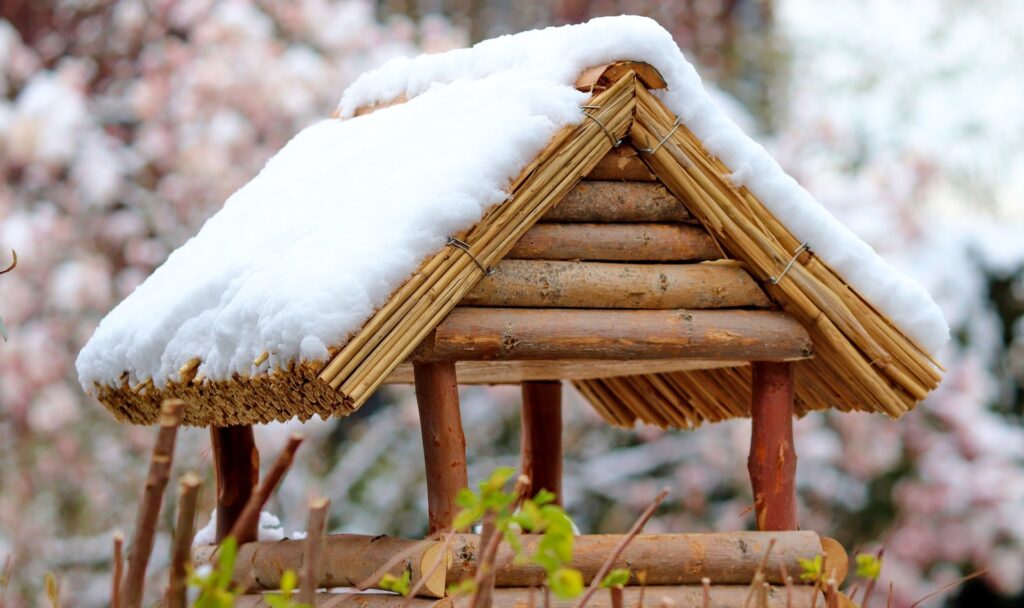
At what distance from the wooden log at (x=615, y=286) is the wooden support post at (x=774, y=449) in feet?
0.58

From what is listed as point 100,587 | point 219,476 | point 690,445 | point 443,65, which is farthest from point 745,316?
point 100,587

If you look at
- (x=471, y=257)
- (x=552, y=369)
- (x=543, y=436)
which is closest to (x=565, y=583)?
(x=471, y=257)

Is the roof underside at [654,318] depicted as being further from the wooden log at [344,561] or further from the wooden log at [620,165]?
the wooden log at [344,561]

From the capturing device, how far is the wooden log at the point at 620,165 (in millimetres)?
2197

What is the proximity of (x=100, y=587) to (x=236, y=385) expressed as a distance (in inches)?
145

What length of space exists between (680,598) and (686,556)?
7 cm

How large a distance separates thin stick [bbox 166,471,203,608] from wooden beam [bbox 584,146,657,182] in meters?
1.14

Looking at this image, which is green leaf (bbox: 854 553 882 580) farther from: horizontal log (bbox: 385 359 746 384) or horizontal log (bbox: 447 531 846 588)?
horizontal log (bbox: 385 359 746 384)

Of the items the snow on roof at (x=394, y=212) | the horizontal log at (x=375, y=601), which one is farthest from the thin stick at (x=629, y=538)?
the snow on roof at (x=394, y=212)

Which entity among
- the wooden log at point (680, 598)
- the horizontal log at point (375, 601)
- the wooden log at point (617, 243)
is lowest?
the horizontal log at point (375, 601)

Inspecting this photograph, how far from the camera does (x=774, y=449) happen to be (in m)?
2.40

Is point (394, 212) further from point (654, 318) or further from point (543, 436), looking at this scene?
point (543, 436)

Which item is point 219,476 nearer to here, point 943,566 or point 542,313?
point 542,313

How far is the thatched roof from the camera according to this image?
6.18 feet
